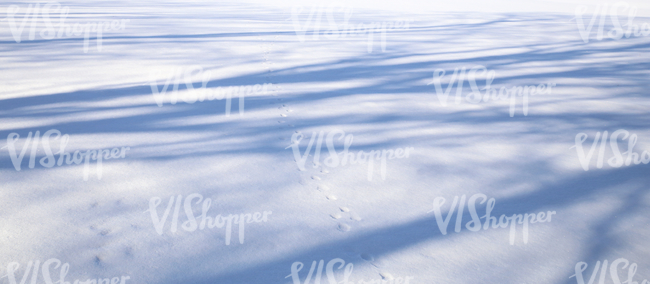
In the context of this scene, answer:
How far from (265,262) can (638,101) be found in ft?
19.3

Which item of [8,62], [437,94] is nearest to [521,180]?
Answer: [437,94]

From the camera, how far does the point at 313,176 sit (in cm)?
334

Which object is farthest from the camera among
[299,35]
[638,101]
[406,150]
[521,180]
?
[299,35]

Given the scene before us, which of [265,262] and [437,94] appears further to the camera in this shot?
[437,94]

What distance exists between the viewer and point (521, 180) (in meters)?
3.36

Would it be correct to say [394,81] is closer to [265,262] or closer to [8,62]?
[265,262]

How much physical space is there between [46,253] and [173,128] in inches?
80.3

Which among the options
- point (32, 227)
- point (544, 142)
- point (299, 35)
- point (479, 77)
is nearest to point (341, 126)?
point (544, 142)

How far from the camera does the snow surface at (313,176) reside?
2330mm

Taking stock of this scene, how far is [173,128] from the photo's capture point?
418cm

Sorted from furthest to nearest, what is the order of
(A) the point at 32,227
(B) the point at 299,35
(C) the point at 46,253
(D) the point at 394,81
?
(B) the point at 299,35 < (D) the point at 394,81 < (A) the point at 32,227 < (C) the point at 46,253

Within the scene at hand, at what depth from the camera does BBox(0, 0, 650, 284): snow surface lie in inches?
91.7

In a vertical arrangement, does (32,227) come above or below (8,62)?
below

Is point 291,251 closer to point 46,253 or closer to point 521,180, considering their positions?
point 46,253
